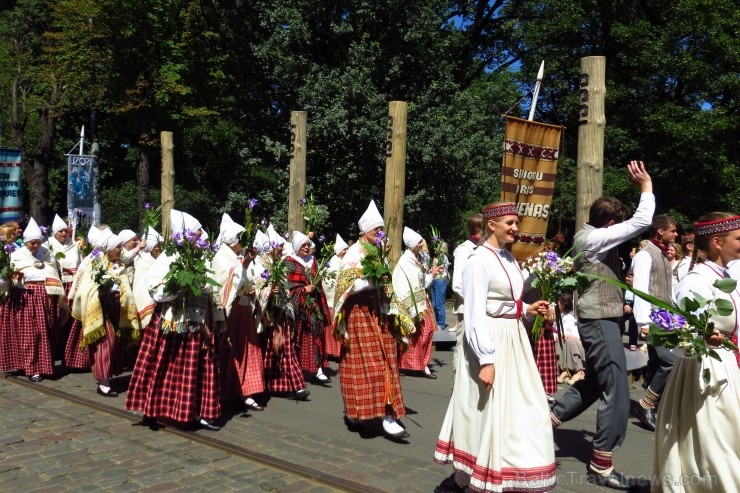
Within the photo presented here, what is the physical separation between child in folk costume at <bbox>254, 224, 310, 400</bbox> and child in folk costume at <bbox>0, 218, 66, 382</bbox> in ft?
9.78

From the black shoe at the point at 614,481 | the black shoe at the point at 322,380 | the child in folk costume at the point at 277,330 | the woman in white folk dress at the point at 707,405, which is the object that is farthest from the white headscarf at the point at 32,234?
the woman in white folk dress at the point at 707,405

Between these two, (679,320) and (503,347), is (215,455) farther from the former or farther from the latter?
(679,320)

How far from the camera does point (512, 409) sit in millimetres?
4379

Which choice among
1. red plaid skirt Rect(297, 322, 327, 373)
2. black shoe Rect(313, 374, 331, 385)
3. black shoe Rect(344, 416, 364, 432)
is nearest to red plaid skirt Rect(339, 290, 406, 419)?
black shoe Rect(344, 416, 364, 432)

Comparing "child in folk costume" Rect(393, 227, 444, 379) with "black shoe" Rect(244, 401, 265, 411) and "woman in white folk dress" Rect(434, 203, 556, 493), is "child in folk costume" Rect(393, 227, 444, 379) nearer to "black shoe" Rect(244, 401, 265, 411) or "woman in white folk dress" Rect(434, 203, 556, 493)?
"black shoe" Rect(244, 401, 265, 411)

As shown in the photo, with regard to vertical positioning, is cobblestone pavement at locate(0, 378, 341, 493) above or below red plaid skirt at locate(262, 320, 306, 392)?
below

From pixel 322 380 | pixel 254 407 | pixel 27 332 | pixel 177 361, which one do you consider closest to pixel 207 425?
→ pixel 177 361

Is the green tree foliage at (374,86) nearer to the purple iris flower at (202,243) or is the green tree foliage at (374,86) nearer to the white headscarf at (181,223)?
A: the white headscarf at (181,223)

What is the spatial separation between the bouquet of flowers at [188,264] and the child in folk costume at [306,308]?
168 cm

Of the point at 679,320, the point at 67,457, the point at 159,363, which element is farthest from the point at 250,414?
the point at 679,320

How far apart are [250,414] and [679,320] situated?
4720mm

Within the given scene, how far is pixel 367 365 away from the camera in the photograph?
6473 mm

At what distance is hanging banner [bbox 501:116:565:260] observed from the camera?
794 cm

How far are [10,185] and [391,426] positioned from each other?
480 inches
